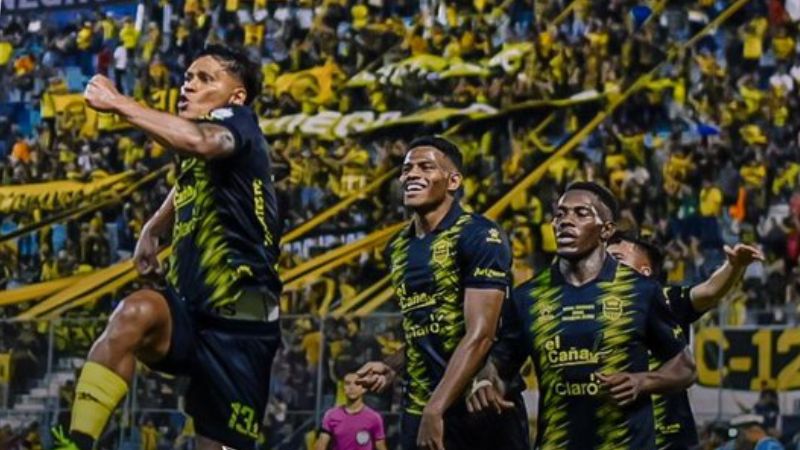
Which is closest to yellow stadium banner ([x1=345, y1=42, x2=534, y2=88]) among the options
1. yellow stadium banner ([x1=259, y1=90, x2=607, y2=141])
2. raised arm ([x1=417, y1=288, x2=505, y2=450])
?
yellow stadium banner ([x1=259, y1=90, x2=607, y2=141])

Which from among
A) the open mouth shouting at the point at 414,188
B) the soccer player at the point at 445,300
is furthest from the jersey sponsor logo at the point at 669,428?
the open mouth shouting at the point at 414,188

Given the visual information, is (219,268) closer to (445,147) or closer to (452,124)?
(445,147)

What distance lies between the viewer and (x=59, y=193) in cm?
2175

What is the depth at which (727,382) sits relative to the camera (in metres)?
15.3

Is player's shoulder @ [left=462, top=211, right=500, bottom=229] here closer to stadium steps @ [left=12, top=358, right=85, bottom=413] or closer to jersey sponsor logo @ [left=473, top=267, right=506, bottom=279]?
jersey sponsor logo @ [left=473, top=267, right=506, bottom=279]

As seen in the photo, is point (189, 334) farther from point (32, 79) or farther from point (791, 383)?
point (32, 79)

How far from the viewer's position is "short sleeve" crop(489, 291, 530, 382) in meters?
7.30

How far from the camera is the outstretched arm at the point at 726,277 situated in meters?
7.63

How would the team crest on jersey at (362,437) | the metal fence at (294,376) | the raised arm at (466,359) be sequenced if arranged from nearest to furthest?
1. the raised arm at (466,359)
2. the team crest on jersey at (362,437)
3. the metal fence at (294,376)

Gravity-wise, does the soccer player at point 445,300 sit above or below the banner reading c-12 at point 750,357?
above

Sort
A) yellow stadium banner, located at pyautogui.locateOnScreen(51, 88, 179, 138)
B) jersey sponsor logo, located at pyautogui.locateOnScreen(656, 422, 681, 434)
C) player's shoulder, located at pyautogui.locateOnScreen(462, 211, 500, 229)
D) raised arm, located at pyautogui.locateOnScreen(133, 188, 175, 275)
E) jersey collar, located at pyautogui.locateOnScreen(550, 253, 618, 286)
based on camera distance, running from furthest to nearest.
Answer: yellow stadium banner, located at pyautogui.locateOnScreen(51, 88, 179, 138)
jersey sponsor logo, located at pyautogui.locateOnScreen(656, 422, 681, 434)
player's shoulder, located at pyautogui.locateOnScreen(462, 211, 500, 229)
jersey collar, located at pyautogui.locateOnScreen(550, 253, 618, 286)
raised arm, located at pyautogui.locateOnScreen(133, 188, 175, 275)

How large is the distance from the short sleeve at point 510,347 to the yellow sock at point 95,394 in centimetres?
200

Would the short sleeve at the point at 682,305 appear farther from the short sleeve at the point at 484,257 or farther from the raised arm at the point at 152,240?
the raised arm at the point at 152,240

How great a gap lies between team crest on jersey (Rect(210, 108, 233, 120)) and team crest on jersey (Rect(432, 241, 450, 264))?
140cm
